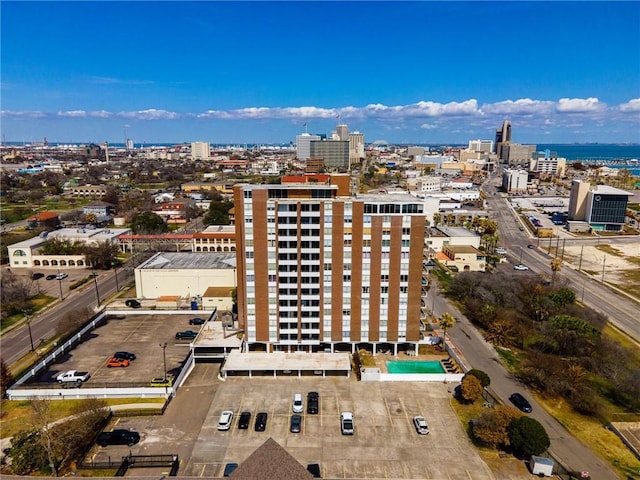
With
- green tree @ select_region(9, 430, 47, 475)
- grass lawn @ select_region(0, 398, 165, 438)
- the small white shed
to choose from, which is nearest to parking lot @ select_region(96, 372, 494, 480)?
grass lawn @ select_region(0, 398, 165, 438)

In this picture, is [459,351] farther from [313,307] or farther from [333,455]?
[333,455]

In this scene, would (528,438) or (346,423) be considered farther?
(346,423)

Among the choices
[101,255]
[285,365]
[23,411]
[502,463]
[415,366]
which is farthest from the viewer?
[101,255]

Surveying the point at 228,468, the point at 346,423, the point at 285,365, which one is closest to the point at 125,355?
the point at 285,365

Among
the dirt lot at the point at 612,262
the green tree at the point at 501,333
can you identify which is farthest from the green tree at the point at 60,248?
the dirt lot at the point at 612,262

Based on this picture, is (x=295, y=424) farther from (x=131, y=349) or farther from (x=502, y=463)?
(x=131, y=349)

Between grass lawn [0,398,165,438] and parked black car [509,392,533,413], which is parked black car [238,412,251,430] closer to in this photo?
grass lawn [0,398,165,438]

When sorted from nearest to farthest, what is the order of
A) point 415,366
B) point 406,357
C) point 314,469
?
point 314,469, point 415,366, point 406,357
